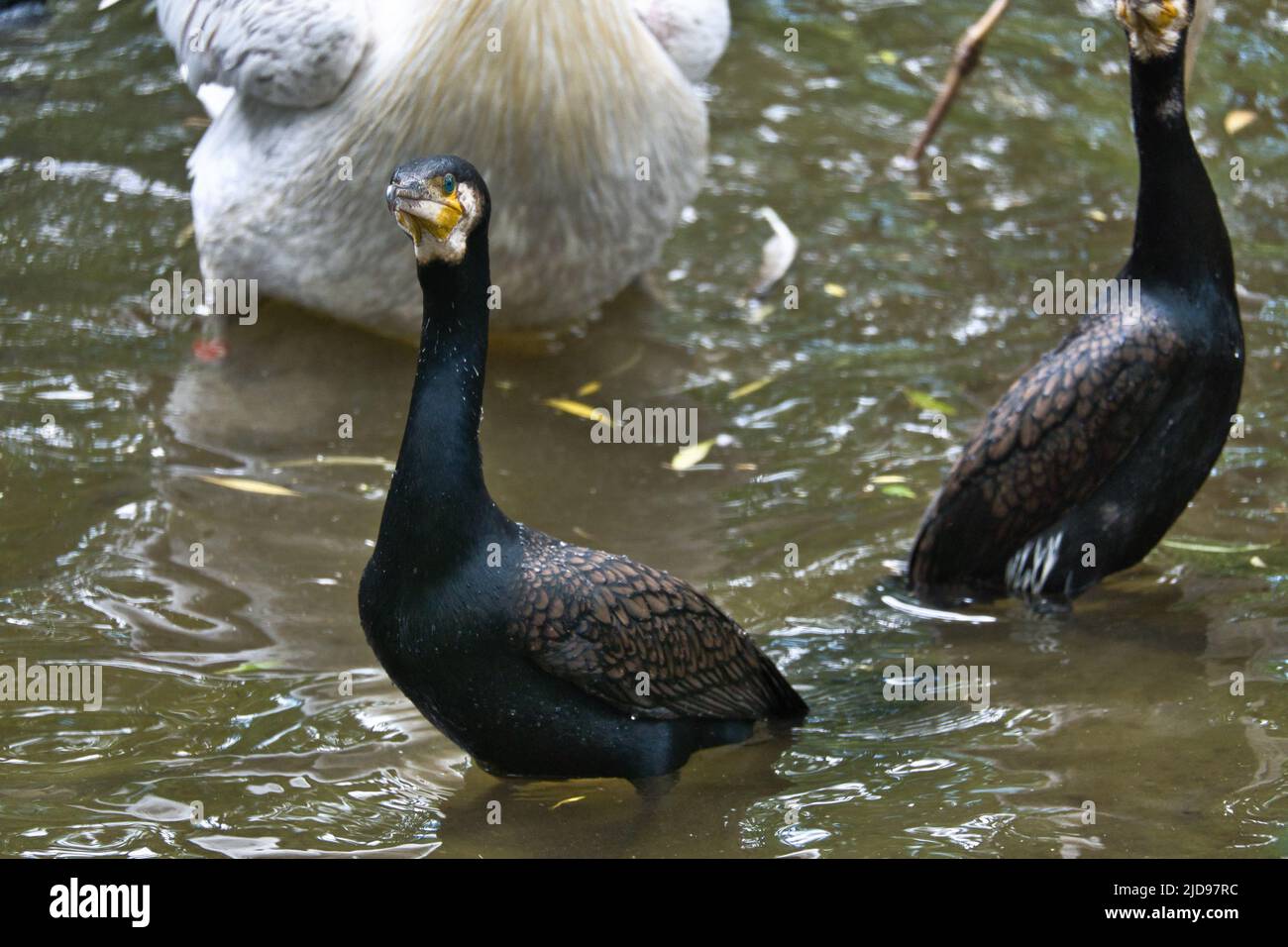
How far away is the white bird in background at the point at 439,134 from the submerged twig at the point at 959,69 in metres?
1.47

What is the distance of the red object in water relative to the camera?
6816mm

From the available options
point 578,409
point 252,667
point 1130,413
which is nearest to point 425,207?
point 252,667

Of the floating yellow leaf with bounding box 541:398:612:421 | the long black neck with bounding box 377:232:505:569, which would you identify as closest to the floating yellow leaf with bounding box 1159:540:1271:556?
the floating yellow leaf with bounding box 541:398:612:421

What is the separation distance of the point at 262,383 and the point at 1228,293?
3.67 m

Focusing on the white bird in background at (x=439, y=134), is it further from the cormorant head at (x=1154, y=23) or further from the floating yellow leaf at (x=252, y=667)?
the floating yellow leaf at (x=252, y=667)

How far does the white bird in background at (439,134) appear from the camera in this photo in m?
5.99

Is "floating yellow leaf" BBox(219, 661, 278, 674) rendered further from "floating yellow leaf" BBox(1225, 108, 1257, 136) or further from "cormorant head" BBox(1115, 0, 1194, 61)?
"floating yellow leaf" BBox(1225, 108, 1257, 136)

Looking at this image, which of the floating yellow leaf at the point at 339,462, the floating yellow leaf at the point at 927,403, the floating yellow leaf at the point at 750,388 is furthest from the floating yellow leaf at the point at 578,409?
the floating yellow leaf at the point at 927,403

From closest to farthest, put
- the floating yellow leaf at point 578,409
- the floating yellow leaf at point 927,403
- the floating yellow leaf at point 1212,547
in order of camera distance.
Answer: the floating yellow leaf at point 1212,547, the floating yellow leaf at point 927,403, the floating yellow leaf at point 578,409

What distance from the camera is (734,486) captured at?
6.03 m

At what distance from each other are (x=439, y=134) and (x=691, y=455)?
149 centimetres

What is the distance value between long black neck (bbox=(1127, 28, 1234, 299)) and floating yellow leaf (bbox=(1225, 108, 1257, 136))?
3.69 metres
